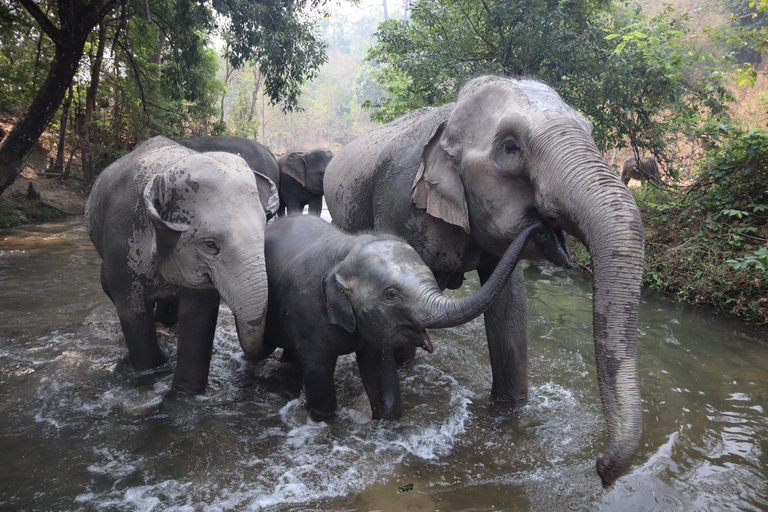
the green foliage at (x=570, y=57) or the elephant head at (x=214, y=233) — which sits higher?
the green foliage at (x=570, y=57)

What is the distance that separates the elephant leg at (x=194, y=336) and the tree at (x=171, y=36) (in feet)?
15.6

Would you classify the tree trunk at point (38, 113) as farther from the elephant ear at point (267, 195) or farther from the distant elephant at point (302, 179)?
the distant elephant at point (302, 179)

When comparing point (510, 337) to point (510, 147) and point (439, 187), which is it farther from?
point (510, 147)

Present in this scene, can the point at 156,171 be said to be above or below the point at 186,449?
above

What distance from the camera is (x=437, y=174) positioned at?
3.34 metres

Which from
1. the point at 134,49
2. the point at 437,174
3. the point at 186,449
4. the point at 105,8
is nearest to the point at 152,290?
the point at 186,449

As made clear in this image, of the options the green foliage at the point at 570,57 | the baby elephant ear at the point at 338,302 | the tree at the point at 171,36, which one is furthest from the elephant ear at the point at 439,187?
the green foliage at the point at 570,57

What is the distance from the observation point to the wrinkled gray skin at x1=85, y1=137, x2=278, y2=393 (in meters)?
3.50

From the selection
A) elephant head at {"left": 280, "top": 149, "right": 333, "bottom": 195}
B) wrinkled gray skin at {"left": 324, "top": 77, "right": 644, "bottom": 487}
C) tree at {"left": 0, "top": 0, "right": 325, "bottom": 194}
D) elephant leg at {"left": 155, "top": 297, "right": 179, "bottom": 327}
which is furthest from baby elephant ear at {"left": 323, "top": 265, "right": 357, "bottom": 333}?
elephant head at {"left": 280, "top": 149, "right": 333, "bottom": 195}

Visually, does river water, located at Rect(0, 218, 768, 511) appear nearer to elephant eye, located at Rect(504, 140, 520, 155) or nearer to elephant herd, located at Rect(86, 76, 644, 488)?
elephant herd, located at Rect(86, 76, 644, 488)

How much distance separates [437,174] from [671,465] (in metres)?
2.23

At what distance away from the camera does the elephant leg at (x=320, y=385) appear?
3.75 meters

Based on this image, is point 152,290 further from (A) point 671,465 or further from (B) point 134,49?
(B) point 134,49

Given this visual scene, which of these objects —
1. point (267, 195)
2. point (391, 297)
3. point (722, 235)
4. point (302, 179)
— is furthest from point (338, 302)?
point (302, 179)
